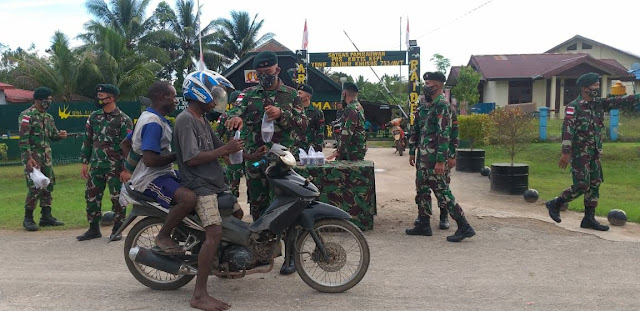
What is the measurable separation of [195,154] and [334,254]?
1443 millimetres

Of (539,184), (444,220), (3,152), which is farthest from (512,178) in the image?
(3,152)

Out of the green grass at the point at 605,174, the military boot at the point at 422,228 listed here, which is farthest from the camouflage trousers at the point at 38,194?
the green grass at the point at 605,174

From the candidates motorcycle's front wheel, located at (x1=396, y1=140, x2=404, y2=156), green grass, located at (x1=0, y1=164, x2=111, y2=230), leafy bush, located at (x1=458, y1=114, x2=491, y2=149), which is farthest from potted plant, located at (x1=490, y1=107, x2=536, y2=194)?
green grass, located at (x1=0, y1=164, x2=111, y2=230)

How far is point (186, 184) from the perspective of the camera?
4.10 metres

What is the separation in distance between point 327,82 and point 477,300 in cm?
1993

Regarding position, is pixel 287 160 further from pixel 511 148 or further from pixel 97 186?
pixel 511 148

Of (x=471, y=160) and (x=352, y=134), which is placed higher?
(x=352, y=134)

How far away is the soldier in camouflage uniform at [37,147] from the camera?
7086 mm

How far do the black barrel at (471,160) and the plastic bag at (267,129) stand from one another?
8.11 metres

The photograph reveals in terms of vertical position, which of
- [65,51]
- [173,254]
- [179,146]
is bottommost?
[173,254]

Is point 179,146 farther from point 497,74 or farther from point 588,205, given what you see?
point 497,74

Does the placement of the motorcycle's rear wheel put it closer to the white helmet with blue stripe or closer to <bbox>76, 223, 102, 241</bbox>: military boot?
the white helmet with blue stripe

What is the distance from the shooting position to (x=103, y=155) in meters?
6.41

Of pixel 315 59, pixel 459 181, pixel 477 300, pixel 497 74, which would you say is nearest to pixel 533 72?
pixel 497 74
